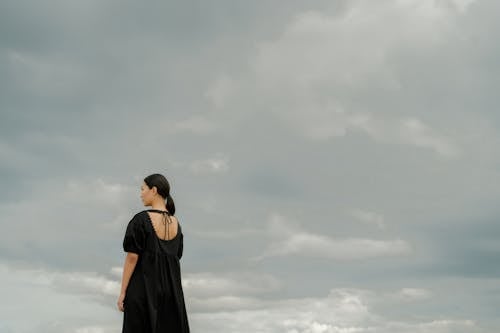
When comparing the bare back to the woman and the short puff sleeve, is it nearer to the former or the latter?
the woman

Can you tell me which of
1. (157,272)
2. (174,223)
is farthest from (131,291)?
(174,223)

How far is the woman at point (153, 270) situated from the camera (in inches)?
535

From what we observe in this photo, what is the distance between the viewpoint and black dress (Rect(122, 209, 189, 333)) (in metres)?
13.6

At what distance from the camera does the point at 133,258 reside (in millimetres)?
13750

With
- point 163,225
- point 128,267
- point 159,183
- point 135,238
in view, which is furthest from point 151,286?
point 159,183

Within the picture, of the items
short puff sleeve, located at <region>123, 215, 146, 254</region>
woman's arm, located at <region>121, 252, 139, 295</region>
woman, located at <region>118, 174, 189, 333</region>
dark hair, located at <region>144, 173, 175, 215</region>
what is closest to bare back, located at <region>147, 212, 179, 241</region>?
woman, located at <region>118, 174, 189, 333</region>

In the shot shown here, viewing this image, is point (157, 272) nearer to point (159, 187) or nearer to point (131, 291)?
point (131, 291)

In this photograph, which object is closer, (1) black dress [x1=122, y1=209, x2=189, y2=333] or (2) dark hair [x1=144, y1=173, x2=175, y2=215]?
(1) black dress [x1=122, y1=209, x2=189, y2=333]

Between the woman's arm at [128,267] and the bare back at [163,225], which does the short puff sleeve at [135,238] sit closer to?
the woman's arm at [128,267]

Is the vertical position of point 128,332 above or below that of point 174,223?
below

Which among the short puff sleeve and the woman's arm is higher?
the short puff sleeve

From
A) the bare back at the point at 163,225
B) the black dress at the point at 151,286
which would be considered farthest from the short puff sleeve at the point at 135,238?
the bare back at the point at 163,225

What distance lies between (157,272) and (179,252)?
79cm

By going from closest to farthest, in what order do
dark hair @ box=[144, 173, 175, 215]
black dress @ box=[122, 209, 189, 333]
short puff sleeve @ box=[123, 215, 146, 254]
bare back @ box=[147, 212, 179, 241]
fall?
black dress @ box=[122, 209, 189, 333]
short puff sleeve @ box=[123, 215, 146, 254]
dark hair @ box=[144, 173, 175, 215]
bare back @ box=[147, 212, 179, 241]
